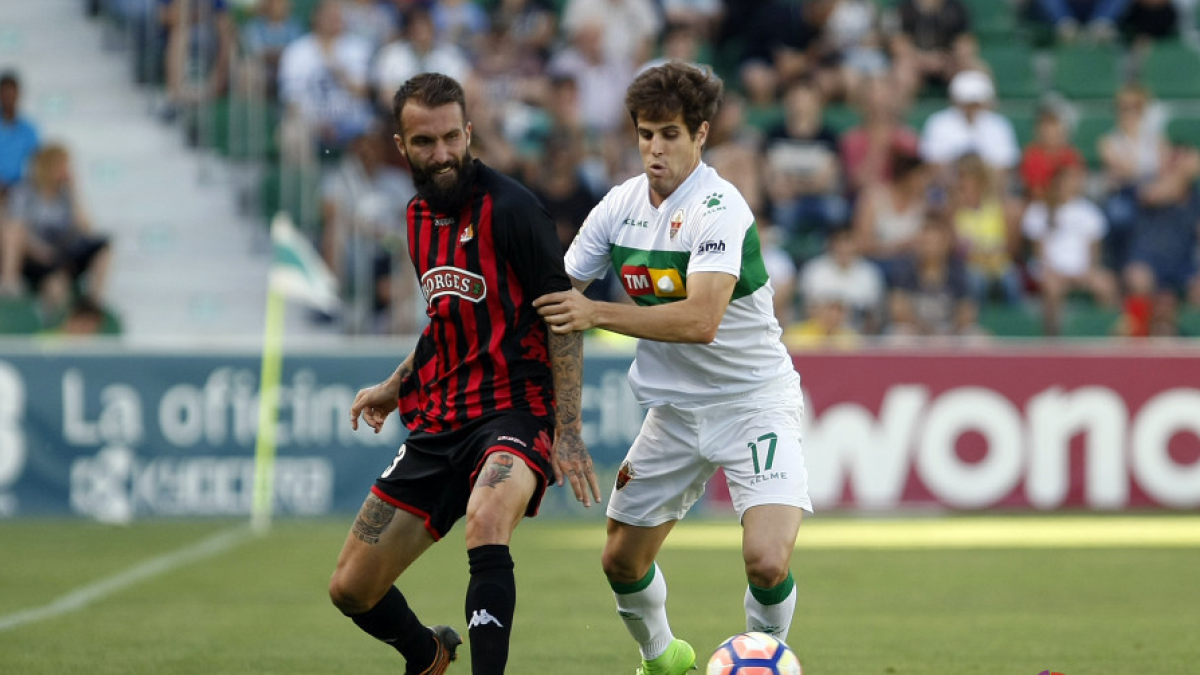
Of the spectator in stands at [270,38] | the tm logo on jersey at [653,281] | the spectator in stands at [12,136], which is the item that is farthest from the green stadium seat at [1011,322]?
the tm logo on jersey at [653,281]

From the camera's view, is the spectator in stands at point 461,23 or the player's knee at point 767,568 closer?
the player's knee at point 767,568

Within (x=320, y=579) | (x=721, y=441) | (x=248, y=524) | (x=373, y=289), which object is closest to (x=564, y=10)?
(x=373, y=289)

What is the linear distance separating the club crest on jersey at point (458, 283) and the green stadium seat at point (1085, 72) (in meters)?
14.3

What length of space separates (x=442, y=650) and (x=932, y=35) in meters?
13.4

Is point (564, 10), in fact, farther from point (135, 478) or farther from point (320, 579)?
point (320, 579)

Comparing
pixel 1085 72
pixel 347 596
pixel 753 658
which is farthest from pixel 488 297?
pixel 1085 72

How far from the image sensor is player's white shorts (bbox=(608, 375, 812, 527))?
6.79 m

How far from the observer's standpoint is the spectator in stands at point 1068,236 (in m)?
16.6

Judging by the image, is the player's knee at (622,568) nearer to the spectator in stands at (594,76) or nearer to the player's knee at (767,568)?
the player's knee at (767,568)

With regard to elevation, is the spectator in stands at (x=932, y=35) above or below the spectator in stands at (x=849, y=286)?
above

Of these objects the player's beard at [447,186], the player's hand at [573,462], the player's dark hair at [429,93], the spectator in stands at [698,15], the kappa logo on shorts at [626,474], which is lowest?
the kappa logo on shorts at [626,474]

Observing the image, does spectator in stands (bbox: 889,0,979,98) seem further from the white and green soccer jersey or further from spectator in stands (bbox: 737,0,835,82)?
the white and green soccer jersey

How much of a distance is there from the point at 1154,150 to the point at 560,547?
8.42m

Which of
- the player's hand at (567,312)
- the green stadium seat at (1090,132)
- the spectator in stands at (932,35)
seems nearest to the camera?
the player's hand at (567,312)
